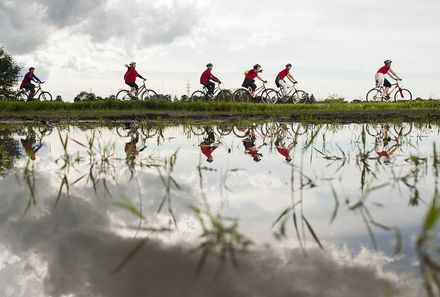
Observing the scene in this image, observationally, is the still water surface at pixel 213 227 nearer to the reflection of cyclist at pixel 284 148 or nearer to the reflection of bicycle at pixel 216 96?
the reflection of cyclist at pixel 284 148

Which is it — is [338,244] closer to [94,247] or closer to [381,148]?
[94,247]

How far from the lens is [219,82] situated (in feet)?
69.6

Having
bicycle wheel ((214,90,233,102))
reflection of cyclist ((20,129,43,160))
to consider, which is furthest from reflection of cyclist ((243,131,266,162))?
bicycle wheel ((214,90,233,102))

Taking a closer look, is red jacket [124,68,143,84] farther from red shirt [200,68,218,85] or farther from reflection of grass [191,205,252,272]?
reflection of grass [191,205,252,272]

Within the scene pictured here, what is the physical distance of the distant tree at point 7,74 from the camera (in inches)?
1684

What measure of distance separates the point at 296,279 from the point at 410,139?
23.3ft

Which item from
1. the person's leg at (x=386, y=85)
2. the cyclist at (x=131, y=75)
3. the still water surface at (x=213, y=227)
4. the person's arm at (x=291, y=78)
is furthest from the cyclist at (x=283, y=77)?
the still water surface at (x=213, y=227)

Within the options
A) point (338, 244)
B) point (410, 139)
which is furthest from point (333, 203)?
point (410, 139)

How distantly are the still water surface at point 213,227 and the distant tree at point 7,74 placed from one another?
40201mm

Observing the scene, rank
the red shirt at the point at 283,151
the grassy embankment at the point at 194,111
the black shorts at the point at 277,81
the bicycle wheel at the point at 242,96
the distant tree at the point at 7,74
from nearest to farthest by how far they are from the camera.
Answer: the red shirt at the point at 283,151
the grassy embankment at the point at 194,111
the bicycle wheel at the point at 242,96
the black shorts at the point at 277,81
the distant tree at the point at 7,74

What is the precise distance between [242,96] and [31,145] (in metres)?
14.9

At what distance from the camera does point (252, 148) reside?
7.77 metres

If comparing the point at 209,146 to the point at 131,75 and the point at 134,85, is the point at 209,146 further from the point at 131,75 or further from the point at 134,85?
the point at 134,85

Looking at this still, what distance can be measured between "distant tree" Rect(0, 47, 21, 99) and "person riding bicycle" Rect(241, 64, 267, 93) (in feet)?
92.0
